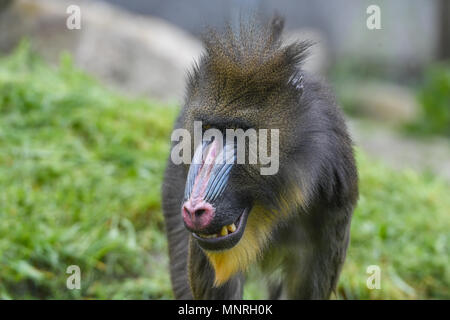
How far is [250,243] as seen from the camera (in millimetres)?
3570

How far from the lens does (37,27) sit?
36.0 feet

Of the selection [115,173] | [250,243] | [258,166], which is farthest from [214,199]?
[115,173]

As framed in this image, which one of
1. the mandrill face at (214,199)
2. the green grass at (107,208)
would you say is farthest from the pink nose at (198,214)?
the green grass at (107,208)

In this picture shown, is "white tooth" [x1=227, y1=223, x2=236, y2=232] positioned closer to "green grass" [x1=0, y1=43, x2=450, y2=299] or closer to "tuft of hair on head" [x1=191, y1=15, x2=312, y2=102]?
"tuft of hair on head" [x1=191, y1=15, x2=312, y2=102]

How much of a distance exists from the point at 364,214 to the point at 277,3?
48.7 feet

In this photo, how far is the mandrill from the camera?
326 cm

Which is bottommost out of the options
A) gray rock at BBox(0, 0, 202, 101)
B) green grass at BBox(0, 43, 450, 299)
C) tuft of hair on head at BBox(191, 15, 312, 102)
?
green grass at BBox(0, 43, 450, 299)

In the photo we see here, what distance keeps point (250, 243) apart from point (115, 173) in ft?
11.2

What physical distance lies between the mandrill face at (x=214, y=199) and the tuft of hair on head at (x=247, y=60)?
385 millimetres

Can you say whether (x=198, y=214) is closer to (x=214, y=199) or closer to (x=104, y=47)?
(x=214, y=199)

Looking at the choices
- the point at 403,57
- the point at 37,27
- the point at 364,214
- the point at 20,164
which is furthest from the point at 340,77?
the point at 20,164

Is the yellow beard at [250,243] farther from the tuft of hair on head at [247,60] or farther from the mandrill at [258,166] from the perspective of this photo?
the tuft of hair on head at [247,60]

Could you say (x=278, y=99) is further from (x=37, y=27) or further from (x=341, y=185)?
(x=37, y=27)

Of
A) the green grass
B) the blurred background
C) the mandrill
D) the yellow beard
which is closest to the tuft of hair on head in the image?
the mandrill
